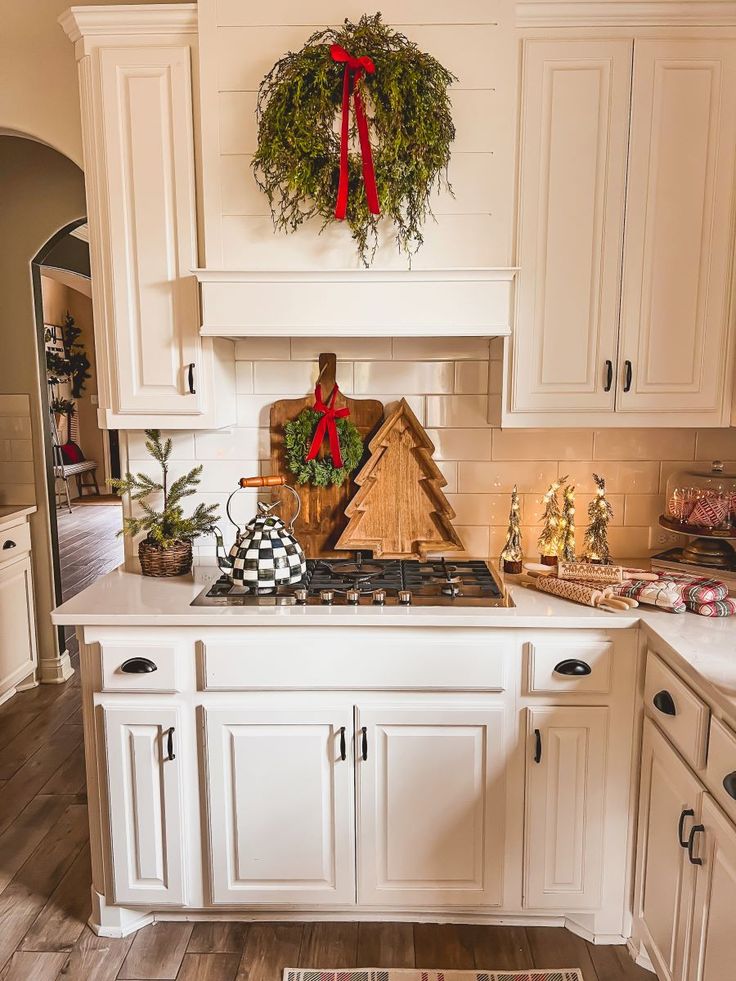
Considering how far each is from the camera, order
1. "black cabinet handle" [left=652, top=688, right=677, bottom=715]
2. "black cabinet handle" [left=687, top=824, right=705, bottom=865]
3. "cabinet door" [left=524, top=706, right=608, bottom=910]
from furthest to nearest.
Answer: "cabinet door" [left=524, top=706, right=608, bottom=910] → "black cabinet handle" [left=652, top=688, right=677, bottom=715] → "black cabinet handle" [left=687, top=824, right=705, bottom=865]

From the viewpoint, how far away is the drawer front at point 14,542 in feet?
11.3

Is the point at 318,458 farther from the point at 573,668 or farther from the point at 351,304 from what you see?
the point at 573,668

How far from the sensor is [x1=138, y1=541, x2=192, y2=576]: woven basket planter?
228 cm

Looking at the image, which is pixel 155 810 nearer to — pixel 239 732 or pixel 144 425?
pixel 239 732

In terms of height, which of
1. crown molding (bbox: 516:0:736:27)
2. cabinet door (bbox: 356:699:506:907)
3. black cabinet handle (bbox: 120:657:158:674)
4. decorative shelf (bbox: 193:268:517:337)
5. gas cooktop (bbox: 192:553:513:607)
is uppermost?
crown molding (bbox: 516:0:736:27)

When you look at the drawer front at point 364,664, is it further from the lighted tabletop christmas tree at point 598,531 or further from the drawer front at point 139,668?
the lighted tabletop christmas tree at point 598,531

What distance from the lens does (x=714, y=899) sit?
150 centimetres

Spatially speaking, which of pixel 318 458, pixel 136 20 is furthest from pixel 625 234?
pixel 136 20

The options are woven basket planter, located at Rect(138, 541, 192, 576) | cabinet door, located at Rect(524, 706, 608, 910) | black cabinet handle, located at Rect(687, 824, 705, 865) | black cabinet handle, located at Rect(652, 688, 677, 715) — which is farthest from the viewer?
woven basket planter, located at Rect(138, 541, 192, 576)

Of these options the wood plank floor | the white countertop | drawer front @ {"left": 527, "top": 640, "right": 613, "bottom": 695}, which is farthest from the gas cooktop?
the wood plank floor

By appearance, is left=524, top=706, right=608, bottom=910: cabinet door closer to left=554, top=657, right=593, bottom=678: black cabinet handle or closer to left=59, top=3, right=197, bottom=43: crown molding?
left=554, top=657, right=593, bottom=678: black cabinet handle

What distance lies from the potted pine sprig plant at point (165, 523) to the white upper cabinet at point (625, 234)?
1.04 meters

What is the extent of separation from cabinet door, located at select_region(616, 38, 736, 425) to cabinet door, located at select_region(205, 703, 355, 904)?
1309 millimetres

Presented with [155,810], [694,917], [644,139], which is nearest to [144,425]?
[155,810]
